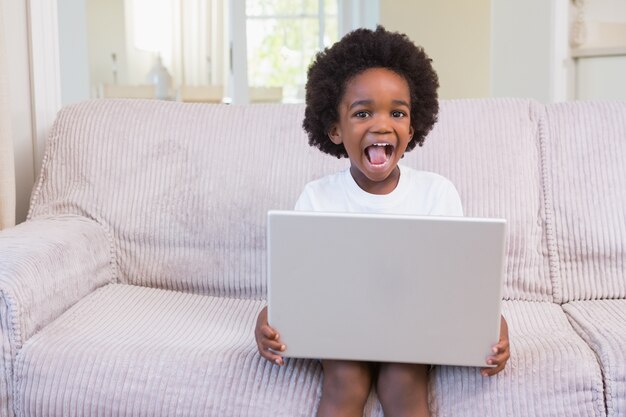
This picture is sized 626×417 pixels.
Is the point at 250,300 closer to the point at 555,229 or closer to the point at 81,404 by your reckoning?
the point at 81,404

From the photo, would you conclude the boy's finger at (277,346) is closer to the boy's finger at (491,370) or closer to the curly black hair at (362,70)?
the boy's finger at (491,370)

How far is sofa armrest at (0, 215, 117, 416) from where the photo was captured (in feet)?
4.54

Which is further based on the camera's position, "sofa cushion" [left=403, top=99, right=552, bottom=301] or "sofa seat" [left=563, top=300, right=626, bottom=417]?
"sofa cushion" [left=403, top=99, right=552, bottom=301]

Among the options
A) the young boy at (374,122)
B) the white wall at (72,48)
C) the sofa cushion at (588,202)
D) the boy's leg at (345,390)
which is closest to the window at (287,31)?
the white wall at (72,48)

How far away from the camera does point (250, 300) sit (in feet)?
5.87

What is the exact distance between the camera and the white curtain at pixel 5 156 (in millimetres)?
1916

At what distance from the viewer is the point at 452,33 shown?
4.74m

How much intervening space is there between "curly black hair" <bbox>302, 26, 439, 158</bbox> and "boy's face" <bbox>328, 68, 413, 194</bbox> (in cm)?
3

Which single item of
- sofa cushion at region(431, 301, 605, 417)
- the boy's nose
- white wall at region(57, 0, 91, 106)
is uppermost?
white wall at region(57, 0, 91, 106)

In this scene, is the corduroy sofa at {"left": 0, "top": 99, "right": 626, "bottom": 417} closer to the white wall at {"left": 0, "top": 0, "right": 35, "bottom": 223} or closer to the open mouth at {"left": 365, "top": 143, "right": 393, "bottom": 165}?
the white wall at {"left": 0, "top": 0, "right": 35, "bottom": 223}

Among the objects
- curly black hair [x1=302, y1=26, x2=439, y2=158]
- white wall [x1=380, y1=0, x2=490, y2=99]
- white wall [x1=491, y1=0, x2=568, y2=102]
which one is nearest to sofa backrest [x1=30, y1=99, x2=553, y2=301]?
curly black hair [x1=302, y1=26, x2=439, y2=158]

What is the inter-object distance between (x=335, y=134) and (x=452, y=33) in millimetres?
3414

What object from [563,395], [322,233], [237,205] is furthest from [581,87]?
[322,233]

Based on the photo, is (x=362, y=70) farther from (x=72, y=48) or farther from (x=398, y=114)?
(x=72, y=48)
